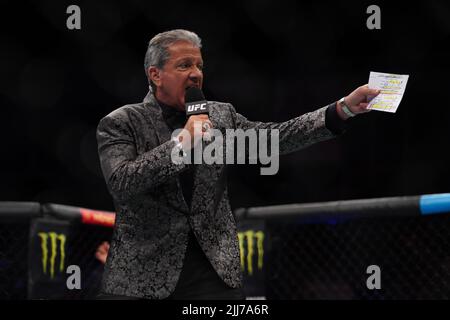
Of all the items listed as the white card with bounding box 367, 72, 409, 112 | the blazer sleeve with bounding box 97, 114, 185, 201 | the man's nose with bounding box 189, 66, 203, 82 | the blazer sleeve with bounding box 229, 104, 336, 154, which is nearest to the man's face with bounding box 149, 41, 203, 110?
the man's nose with bounding box 189, 66, 203, 82

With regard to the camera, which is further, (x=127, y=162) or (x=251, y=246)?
(x=251, y=246)

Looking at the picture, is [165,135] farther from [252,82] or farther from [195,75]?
[252,82]

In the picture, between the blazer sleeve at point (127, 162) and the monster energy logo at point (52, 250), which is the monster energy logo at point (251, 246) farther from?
the blazer sleeve at point (127, 162)

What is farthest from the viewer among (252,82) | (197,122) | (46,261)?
(252,82)

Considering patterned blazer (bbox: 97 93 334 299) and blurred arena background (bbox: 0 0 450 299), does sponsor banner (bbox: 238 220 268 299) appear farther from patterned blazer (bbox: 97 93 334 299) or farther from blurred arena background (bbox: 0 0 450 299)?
blurred arena background (bbox: 0 0 450 299)

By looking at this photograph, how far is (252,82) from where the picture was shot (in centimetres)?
397

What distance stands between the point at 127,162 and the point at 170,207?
15cm

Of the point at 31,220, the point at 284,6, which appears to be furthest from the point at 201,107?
the point at 284,6

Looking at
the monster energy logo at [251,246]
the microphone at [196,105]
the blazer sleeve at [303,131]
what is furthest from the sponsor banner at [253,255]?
the microphone at [196,105]

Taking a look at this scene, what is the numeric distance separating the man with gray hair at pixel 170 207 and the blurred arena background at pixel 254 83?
225cm

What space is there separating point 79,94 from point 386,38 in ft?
6.31

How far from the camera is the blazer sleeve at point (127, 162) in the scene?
1.32 metres

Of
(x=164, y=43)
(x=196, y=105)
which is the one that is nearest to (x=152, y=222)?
(x=196, y=105)

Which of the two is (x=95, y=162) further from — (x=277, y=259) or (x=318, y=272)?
(x=277, y=259)
